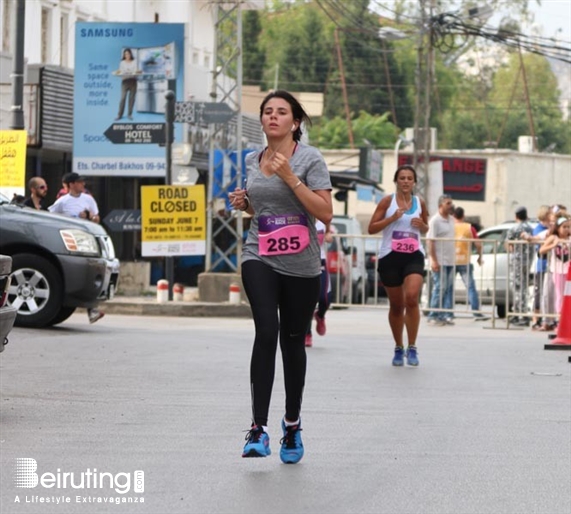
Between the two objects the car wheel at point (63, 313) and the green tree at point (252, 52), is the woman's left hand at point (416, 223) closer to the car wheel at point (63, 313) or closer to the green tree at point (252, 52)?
the car wheel at point (63, 313)

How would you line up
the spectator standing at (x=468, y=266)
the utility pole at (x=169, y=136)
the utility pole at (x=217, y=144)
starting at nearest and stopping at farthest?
the spectator standing at (x=468, y=266) < the utility pole at (x=217, y=144) < the utility pole at (x=169, y=136)

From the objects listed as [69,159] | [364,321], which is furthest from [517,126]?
[364,321]

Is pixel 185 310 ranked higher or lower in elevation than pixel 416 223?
lower

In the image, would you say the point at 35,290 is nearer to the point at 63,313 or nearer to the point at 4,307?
the point at 63,313

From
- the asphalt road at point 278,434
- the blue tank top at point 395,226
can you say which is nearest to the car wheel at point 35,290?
the asphalt road at point 278,434

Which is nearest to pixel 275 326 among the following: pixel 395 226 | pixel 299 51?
pixel 395 226

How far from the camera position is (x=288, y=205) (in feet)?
25.9

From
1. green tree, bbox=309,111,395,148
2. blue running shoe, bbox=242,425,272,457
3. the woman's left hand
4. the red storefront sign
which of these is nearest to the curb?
the woman's left hand

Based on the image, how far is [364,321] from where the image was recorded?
76.6ft

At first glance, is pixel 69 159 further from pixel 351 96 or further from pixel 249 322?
pixel 351 96

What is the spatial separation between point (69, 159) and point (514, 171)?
37.0m

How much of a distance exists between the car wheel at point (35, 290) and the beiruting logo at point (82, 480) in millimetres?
9689

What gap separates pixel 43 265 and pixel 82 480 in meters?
10.1

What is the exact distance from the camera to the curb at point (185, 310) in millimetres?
22906
